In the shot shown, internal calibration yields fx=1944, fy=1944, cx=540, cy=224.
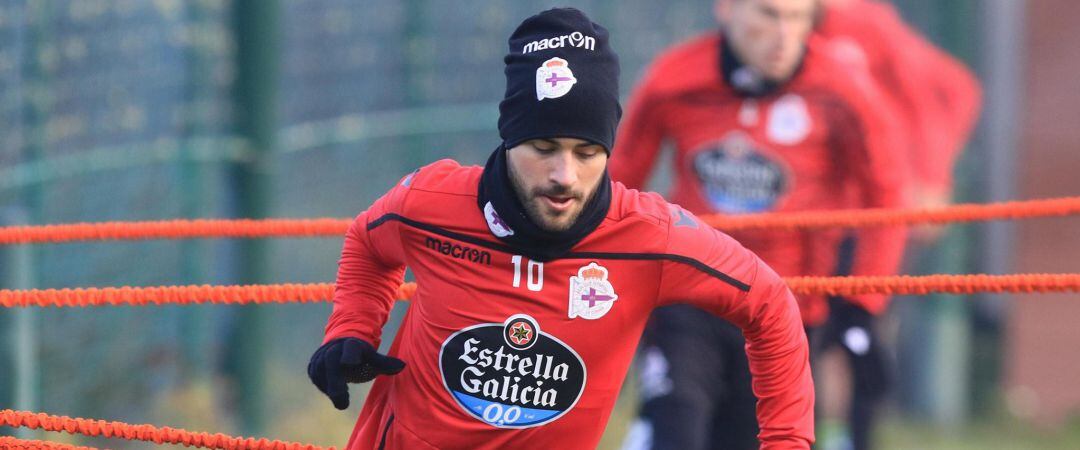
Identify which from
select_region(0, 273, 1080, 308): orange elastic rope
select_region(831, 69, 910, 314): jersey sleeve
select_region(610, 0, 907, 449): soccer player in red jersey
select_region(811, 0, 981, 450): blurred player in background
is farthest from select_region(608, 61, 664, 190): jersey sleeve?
select_region(0, 273, 1080, 308): orange elastic rope

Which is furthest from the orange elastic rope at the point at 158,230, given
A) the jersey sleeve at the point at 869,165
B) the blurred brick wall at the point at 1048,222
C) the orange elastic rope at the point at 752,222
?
the blurred brick wall at the point at 1048,222

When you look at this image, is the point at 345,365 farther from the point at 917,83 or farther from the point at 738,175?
the point at 917,83

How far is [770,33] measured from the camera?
20.7 feet

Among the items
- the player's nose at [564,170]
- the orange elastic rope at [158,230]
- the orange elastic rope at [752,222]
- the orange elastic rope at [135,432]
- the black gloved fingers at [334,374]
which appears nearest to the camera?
the player's nose at [564,170]

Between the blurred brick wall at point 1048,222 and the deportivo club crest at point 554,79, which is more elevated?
the deportivo club crest at point 554,79

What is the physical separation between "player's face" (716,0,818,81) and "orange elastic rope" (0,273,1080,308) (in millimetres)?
1759

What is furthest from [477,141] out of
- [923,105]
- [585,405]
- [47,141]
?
[585,405]

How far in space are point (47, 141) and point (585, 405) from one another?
3.49 m

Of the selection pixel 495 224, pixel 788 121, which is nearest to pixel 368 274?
pixel 495 224

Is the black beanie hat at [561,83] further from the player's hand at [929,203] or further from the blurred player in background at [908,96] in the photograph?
the player's hand at [929,203]

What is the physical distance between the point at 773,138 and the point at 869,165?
13.2 inches

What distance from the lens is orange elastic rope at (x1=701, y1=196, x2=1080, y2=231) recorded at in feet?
16.7

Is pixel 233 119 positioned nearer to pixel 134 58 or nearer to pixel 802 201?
pixel 134 58

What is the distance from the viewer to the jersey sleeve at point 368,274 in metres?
3.95
